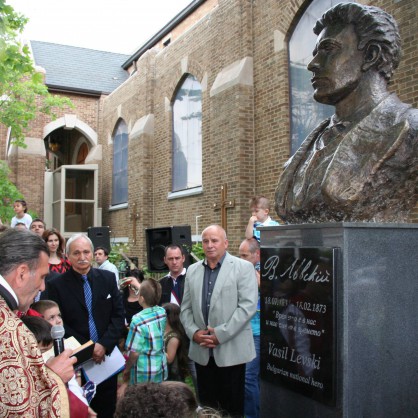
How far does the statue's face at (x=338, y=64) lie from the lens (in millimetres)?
3260

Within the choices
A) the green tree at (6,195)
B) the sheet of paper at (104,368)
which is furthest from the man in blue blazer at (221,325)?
the green tree at (6,195)

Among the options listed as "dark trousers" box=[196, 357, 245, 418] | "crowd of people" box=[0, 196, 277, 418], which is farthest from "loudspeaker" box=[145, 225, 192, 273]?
"dark trousers" box=[196, 357, 245, 418]

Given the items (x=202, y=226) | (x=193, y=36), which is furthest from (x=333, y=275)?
(x=193, y=36)

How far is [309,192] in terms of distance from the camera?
10.5 ft

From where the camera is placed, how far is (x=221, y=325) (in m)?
4.12

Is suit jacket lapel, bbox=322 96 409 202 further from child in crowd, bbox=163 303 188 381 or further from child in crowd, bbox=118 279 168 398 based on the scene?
child in crowd, bbox=163 303 188 381

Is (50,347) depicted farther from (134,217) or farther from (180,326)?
(134,217)

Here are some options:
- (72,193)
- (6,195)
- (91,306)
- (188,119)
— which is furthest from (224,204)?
(72,193)

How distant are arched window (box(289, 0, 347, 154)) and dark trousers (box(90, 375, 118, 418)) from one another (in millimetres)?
6586

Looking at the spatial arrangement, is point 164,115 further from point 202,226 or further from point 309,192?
point 309,192

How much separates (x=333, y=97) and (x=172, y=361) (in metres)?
2.91

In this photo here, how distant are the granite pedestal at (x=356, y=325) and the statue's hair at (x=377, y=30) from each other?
107 centimetres

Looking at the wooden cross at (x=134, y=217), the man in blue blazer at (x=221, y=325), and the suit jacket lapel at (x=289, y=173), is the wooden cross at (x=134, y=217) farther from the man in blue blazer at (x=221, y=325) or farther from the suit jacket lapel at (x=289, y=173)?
the suit jacket lapel at (x=289, y=173)

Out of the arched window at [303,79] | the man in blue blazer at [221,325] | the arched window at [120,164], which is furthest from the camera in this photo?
the arched window at [120,164]
